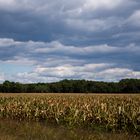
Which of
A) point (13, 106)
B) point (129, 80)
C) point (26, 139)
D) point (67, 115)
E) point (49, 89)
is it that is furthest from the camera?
point (49, 89)

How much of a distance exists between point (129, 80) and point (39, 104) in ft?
168

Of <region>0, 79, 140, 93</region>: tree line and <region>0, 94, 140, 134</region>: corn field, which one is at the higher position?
<region>0, 79, 140, 93</region>: tree line

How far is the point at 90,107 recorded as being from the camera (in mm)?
23953

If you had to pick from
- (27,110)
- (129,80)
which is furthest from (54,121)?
(129,80)

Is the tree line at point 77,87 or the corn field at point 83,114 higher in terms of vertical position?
the tree line at point 77,87

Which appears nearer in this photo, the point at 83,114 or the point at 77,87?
the point at 83,114

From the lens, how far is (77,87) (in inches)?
3231

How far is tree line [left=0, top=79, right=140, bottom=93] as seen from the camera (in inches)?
2992

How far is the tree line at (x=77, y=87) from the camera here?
249ft

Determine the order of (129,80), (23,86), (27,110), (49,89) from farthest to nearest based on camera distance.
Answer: (23,86), (49,89), (129,80), (27,110)

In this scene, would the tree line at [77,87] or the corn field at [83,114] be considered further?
the tree line at [77,87]

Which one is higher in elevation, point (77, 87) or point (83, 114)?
point (77, 87)

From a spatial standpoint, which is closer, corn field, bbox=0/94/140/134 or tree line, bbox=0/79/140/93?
corn field, bbox=0/94/140/134

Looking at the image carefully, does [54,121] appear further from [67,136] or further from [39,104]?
[67,136]
